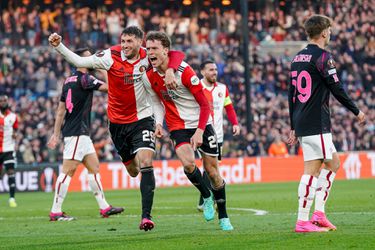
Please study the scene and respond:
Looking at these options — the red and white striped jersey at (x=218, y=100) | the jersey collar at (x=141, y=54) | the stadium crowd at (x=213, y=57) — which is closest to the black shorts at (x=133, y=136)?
the jersey collar at (x=141, y=54)

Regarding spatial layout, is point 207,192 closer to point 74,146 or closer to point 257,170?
point 74,146

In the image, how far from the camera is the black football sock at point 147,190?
11.3 metres

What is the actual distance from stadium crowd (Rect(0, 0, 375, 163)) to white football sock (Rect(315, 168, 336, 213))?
64.8 ft

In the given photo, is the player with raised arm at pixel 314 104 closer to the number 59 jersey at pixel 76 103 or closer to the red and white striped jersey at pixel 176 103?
the red and white striped jersey at pixel 176 103

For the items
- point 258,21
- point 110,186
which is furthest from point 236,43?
point 110,186

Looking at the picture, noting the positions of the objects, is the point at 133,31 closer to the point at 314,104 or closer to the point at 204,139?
the point at 204,139

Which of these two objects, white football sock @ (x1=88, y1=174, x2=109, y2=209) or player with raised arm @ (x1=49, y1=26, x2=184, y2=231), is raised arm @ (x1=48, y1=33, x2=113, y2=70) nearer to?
player with raised arm @ (x1=49, y1=26, x2=184, y2=231)

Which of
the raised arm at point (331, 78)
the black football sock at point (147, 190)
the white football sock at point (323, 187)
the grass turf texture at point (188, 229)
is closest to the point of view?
the grass turf texture at point (188, 229)

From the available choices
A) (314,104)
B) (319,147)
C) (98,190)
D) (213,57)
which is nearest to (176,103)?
(314,104)

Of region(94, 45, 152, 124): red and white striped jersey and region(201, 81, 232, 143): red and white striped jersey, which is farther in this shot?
region(201, 81, 232, 143): red and white striped jersey

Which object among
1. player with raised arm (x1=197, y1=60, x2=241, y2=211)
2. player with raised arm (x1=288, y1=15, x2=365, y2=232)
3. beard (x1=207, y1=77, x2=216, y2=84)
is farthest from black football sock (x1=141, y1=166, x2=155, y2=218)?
beard (x1=207, y1=77, x2=216, y2=84)

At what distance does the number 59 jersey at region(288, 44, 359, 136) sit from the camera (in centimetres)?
1055

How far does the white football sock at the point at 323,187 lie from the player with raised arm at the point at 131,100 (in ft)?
6.45

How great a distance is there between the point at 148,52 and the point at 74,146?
4111 millimetres
